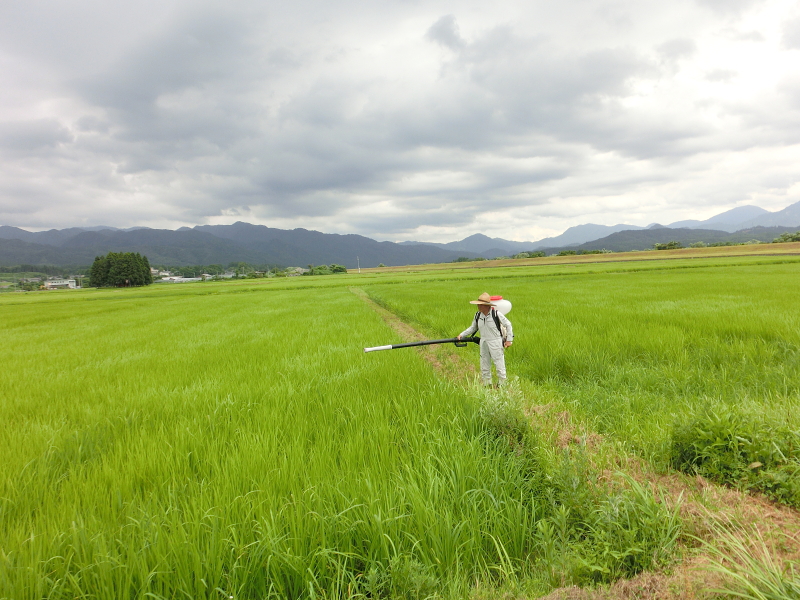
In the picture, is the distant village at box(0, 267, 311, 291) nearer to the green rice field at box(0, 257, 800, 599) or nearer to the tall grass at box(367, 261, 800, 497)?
the tall grass at box(367, 261, 800, 497)

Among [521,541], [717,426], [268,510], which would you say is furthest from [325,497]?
[717,426]

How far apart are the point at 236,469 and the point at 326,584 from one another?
3.99ft

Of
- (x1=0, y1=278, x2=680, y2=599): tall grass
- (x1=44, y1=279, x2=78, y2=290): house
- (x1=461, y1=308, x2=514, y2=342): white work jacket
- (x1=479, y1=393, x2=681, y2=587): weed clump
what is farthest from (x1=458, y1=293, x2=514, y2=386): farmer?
(x1=44, y1=279, x2=78, y2=290): house

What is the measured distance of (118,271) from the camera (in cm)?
7369

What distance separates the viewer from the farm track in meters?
1.59

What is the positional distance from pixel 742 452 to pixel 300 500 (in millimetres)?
3359

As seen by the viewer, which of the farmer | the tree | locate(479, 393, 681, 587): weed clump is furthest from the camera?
the tree

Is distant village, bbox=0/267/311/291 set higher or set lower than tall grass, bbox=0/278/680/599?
higher

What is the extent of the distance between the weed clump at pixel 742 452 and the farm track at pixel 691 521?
0.40 feet

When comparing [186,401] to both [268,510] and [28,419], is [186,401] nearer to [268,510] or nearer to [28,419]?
[28,419]

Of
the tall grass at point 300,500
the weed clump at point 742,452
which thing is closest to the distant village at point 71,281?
the tall grass at point 300,500

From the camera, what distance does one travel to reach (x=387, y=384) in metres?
4.61

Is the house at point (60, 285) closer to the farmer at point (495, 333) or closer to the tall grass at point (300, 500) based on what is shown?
the tall grass at point (300, 500)

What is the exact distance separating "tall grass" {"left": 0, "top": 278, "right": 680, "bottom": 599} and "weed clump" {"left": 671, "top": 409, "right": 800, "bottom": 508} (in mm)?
927
